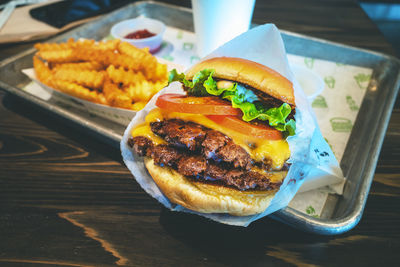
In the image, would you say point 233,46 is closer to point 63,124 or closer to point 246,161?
point 246,161

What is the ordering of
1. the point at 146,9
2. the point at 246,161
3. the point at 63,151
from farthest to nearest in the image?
1. the point at 146,9
2. the point at 63,151
3. the point at 246,161

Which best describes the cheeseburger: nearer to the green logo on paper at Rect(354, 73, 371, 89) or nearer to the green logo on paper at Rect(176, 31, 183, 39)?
the green logo on paper at Rect(354, 73, 371, 89)

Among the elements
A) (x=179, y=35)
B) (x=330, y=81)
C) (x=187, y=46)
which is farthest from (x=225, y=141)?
(x=179, y=35)

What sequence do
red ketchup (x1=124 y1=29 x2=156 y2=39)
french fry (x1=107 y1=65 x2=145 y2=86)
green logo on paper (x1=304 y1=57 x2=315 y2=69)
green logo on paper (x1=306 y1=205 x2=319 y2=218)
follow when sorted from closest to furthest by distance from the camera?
green logo on paper (x1=306 y1=205 x2=319 y2=218) → french fry (x1=107 y1=65 x2=145 y2=86) → green logo on paper (x1=304 y1=57 x2=315 y2=69) → red ketchup (x1=124 y1=29 x2=156 y2=39)

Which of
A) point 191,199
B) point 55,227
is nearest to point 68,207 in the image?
point 55,227

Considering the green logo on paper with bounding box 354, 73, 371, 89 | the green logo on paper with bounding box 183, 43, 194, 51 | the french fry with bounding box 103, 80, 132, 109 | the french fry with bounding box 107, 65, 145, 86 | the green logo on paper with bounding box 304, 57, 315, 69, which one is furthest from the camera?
the green logo on paper with bounding box 183, 43, 194, 51

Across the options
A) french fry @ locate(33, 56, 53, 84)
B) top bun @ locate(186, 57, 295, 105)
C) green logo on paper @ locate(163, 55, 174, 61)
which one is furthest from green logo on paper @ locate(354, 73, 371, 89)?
french fry @ locate(33, 56, 53, 84)

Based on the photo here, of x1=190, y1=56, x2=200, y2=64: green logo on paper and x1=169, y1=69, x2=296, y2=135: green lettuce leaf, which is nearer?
x1=169, y1=69, x2=296, y2=135: green lettuce leaf

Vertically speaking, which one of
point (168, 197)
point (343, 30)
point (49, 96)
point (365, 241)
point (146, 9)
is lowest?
point (365, 241)
